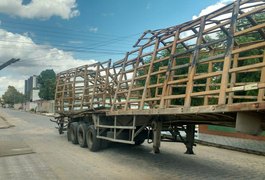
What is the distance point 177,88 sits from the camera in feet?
39.8

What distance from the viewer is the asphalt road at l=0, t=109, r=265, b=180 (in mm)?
8250

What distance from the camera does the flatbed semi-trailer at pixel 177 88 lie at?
5.66 meters

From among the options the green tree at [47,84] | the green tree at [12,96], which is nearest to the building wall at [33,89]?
the green tree at [12,96]

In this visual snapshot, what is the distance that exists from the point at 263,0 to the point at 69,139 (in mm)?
11709

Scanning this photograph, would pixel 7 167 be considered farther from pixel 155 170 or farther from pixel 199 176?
pixel 199 176

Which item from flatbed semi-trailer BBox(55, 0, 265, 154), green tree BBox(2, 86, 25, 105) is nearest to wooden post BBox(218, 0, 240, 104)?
flatbed semi-trailer BBox(55, 0, 265, 154)

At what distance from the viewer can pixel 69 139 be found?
15.4 m

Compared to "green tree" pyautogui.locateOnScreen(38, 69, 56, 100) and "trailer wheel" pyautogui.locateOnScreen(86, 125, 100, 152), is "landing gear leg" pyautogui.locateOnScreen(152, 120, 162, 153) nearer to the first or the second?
"trailer wheel" pyautogui.locateOnScreen(86, 125, 100, 152)

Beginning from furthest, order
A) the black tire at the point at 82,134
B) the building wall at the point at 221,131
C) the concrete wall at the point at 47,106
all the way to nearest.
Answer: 1. the concrete wall at the point at 47,106
2. the black tire at the point at 82,134
3. the building wall at the point at 221,131

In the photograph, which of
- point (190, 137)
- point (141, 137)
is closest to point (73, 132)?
point (141, 137)

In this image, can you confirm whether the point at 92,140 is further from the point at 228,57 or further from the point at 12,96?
the point at 12,96

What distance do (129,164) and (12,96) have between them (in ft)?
508

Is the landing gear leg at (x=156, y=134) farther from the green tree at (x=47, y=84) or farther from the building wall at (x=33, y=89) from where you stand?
the building wall at (x=33, y=89)

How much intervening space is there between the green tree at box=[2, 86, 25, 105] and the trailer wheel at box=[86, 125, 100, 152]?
14504 cm
